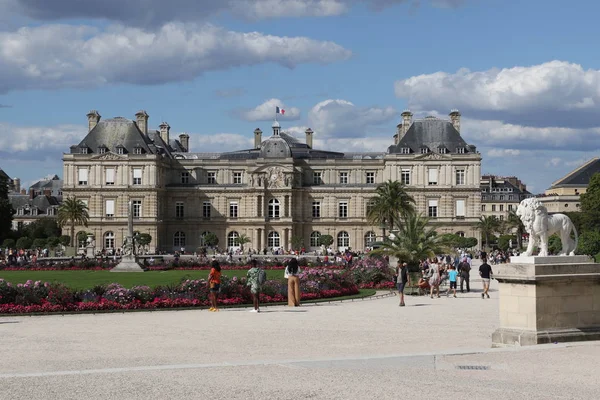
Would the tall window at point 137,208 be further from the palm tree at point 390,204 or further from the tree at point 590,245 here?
the tree at point 590,245

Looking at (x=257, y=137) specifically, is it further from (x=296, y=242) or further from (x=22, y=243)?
(x=22, y=243)

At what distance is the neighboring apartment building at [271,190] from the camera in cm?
9712

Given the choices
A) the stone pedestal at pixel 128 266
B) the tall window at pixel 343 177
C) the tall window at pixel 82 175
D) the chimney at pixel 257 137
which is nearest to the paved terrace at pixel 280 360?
the stone pedestal at pixel 128 266

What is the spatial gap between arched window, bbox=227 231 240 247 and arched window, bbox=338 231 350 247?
37.2 ft

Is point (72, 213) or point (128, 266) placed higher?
point (72, 213)

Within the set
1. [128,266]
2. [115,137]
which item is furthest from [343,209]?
[128,266]

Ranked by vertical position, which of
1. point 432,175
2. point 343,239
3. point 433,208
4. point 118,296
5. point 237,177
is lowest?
point 118,296

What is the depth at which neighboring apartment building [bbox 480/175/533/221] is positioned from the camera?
463 ft

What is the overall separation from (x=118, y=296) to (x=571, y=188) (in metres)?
112

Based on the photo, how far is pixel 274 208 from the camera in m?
99.3

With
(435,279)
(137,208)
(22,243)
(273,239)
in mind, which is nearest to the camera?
(435,279)

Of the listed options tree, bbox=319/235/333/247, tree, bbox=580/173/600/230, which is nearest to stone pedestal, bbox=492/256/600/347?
tree, bbox=580/173/600/230

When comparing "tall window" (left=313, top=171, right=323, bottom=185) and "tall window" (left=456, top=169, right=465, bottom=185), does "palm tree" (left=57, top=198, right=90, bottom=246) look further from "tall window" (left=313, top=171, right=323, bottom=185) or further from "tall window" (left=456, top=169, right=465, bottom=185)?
"tall window" (left=456, top=169, right=465, bottom=185)

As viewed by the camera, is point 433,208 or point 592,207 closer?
point 592,207
